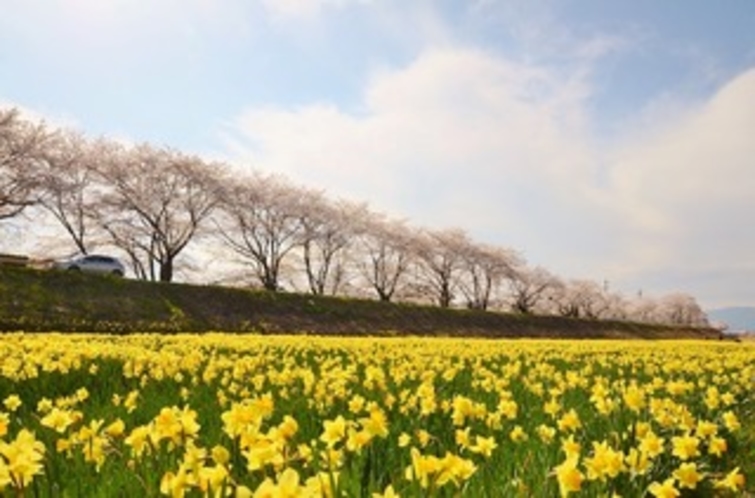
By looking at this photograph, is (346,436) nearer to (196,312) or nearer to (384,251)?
(196,312)

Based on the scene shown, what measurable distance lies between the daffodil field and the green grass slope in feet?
59.1

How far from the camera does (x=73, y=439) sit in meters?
3.40

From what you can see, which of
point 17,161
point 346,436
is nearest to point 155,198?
point 17,161

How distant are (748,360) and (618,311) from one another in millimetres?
95371

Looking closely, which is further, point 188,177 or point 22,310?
point 188,177

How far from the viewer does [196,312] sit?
32.5 m

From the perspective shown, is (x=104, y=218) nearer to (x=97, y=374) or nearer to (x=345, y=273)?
(x=345, y=273)

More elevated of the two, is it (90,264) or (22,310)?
(90,264)

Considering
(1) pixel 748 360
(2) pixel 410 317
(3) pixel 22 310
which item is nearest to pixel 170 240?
(2) pixel 410 317

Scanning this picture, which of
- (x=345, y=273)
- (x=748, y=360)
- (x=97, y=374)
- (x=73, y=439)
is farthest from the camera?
(x=345, y=273)

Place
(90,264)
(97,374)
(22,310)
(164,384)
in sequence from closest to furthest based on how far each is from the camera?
1. (164,384)
2. (97,374)
3. (22,310)
4. (90,264)

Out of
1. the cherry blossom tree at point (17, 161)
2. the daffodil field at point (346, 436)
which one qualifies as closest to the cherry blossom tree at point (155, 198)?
the cherry blossom tree at point (17, 161)

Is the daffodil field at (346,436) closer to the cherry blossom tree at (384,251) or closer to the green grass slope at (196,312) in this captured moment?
the green grass slope at (196,312)

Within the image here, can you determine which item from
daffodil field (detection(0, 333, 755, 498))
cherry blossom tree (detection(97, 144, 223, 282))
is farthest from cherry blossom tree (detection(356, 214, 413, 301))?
daffodil field (detection(0, 333, 755, 498))
